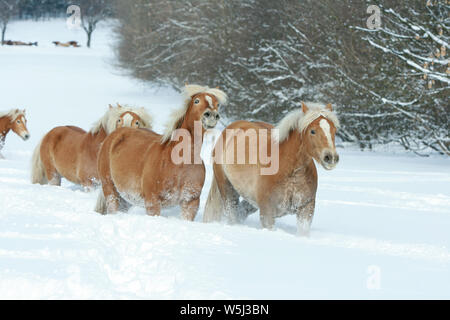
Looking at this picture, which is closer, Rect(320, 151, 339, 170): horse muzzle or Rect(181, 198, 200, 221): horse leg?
Rect(320, 151, 339, 170): horse muzzle

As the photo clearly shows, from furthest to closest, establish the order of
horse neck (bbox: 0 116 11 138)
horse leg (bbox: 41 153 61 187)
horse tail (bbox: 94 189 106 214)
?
horse neck (bbox: 0 116 11 138)
horse leg (bbox: 41 153 61 187)
horse tail (bbox: 94 189 106 214)

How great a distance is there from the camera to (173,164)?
5895 mm

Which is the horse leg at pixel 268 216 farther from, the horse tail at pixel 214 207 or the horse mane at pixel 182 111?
the horse mane at pixel 182 111

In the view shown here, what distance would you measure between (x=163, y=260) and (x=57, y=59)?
145 feet

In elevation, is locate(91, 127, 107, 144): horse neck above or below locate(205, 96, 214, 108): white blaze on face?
below

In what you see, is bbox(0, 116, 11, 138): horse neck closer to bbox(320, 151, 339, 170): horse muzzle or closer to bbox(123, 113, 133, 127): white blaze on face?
bbox(123, 113, 133, 127): white blaze on face

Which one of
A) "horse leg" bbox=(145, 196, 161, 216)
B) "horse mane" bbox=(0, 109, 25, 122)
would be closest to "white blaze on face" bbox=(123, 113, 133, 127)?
"horse leg" bbox=(145, 196, 161, 216)

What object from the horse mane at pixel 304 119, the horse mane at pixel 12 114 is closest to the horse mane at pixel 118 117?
the horse mane at pixel 304 119

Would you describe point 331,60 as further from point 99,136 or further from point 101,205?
point 101,205

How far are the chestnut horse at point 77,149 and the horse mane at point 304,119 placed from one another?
244cm

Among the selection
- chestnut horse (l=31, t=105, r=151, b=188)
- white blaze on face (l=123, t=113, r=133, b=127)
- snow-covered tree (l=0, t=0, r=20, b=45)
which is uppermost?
snow-covered tree (l=0, t=0, r=20, b=45)

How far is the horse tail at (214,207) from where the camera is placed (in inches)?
265

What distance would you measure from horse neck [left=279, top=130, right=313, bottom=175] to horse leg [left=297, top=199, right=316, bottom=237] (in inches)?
14.1

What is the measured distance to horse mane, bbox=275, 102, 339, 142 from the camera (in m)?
5.66
